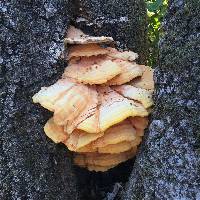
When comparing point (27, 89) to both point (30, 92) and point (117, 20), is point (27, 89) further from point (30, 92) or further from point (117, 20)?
point (117, 20)

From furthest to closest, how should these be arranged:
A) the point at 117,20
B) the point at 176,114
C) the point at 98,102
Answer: the point at 117,20
the point at 98,102
the point at 176,114

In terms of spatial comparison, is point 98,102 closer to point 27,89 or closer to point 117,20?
point 27,89

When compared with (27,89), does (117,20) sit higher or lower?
higher

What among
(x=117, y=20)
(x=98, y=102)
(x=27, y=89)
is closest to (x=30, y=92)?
(x=27, y=89)

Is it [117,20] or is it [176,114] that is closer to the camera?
[176,114]

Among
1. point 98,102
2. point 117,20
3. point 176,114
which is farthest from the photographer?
point 117,20

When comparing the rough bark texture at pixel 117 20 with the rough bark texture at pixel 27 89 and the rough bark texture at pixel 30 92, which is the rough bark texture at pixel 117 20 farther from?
the rough bark texture at pixel 27 89
